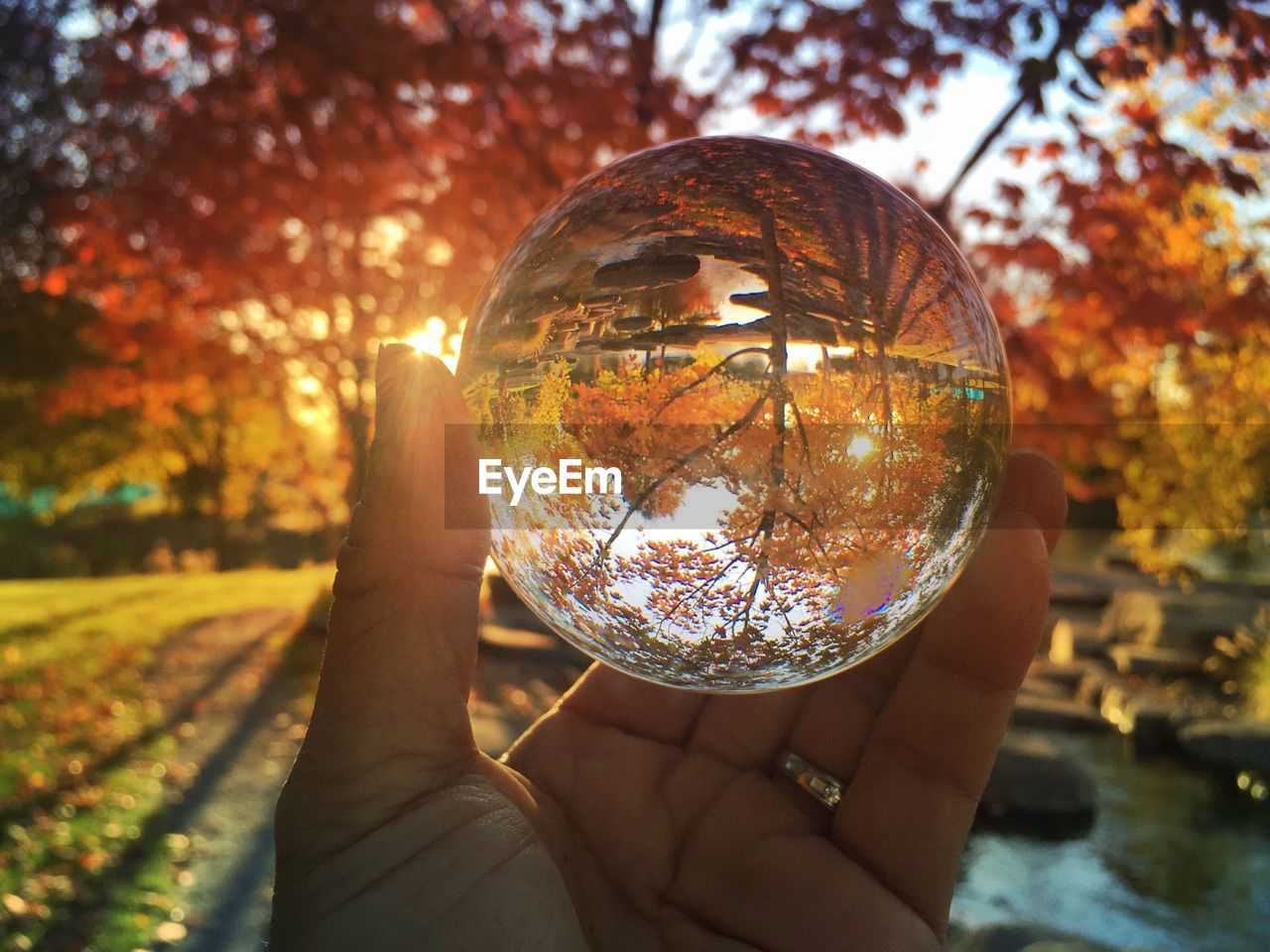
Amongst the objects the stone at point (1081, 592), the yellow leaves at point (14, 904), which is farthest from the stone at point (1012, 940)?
the stone at point (1081, 592)

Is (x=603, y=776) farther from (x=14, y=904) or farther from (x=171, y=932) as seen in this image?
(x=14, y=904)

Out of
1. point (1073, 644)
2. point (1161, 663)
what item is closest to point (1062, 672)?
point (1161, 663)

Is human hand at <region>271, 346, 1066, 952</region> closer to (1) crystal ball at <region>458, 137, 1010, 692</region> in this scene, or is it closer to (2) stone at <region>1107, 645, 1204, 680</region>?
(1) crystal ball at <region>458, 137, 1010, 692</region>

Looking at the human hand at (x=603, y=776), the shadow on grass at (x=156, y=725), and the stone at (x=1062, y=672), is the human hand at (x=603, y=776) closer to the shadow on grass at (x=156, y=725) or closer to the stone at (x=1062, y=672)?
the shadow on grass at (x=156, y=725)

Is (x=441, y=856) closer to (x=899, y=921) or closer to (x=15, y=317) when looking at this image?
(x=899, y=921)

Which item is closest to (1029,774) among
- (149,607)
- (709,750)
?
(709,750)

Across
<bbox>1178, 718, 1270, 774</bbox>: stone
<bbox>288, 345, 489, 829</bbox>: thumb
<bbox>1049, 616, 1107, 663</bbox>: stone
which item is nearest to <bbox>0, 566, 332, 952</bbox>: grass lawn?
<bbox>288, 345, 489, 829</bbox>: thumb
